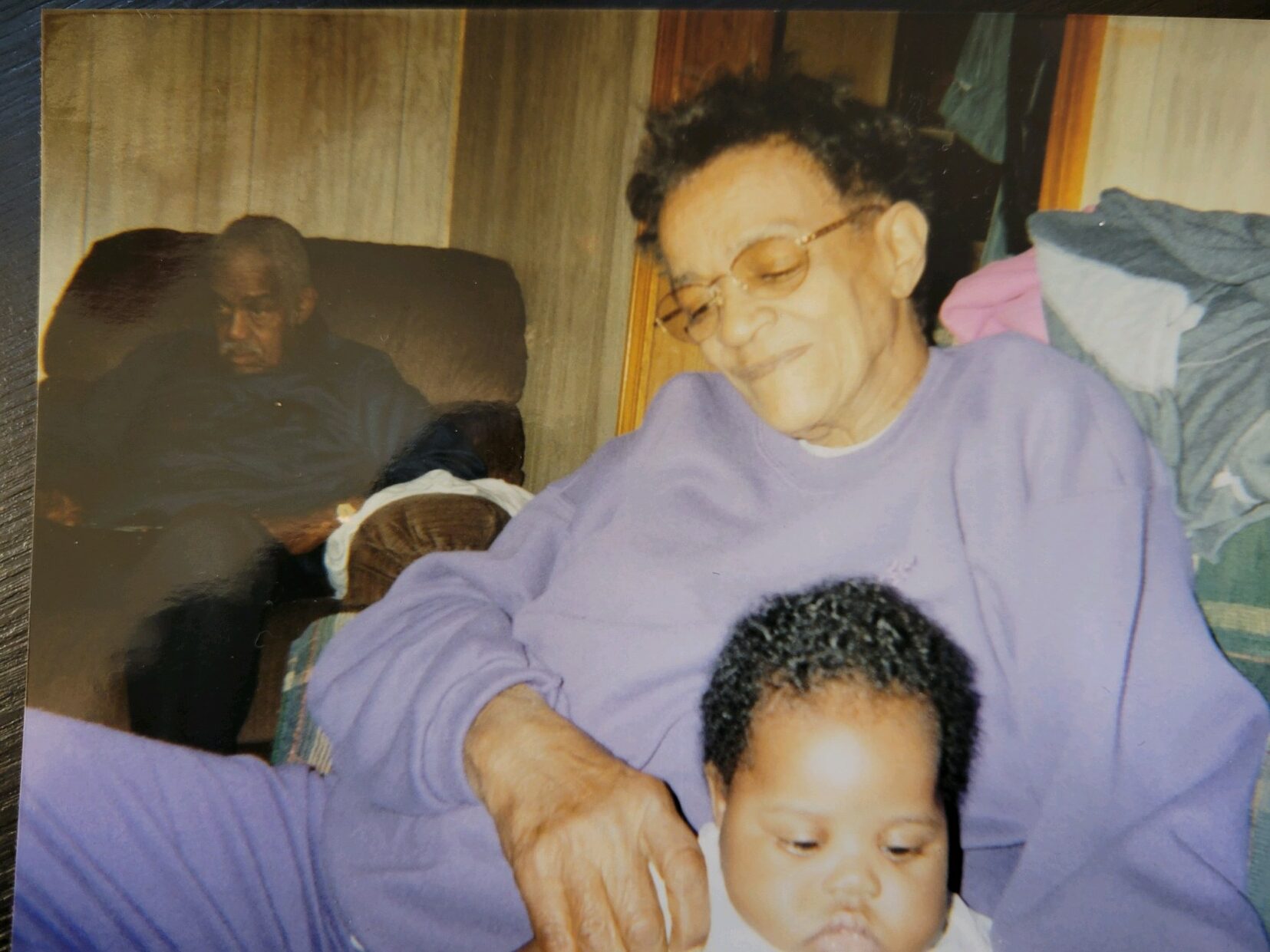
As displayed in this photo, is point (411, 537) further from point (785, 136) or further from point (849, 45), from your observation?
point (849, 45)

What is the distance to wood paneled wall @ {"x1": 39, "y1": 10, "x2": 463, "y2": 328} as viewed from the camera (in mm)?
1092

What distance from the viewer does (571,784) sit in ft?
3.16

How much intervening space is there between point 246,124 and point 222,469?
400 mm

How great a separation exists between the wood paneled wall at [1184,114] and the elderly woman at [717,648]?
0.67 feet

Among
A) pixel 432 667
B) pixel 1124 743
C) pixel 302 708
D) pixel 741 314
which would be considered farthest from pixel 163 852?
pixel 1124 743

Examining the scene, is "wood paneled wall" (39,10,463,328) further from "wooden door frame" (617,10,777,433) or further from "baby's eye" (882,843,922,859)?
"baby's eye" (882,843,922,859)

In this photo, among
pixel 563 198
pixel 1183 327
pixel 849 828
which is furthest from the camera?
pixel 563 198

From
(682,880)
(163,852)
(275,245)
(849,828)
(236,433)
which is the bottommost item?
(163,852)

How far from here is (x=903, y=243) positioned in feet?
3.24

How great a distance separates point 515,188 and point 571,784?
632mm

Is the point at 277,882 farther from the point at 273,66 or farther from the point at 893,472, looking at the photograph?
the point at 273,66

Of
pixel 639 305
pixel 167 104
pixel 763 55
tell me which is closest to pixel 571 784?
pixel 639 305

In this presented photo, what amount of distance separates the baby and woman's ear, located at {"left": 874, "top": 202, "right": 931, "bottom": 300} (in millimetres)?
313

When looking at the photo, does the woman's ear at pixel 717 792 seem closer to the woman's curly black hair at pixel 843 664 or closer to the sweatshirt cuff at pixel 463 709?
the woman's curly black hair at pixel 843 664
